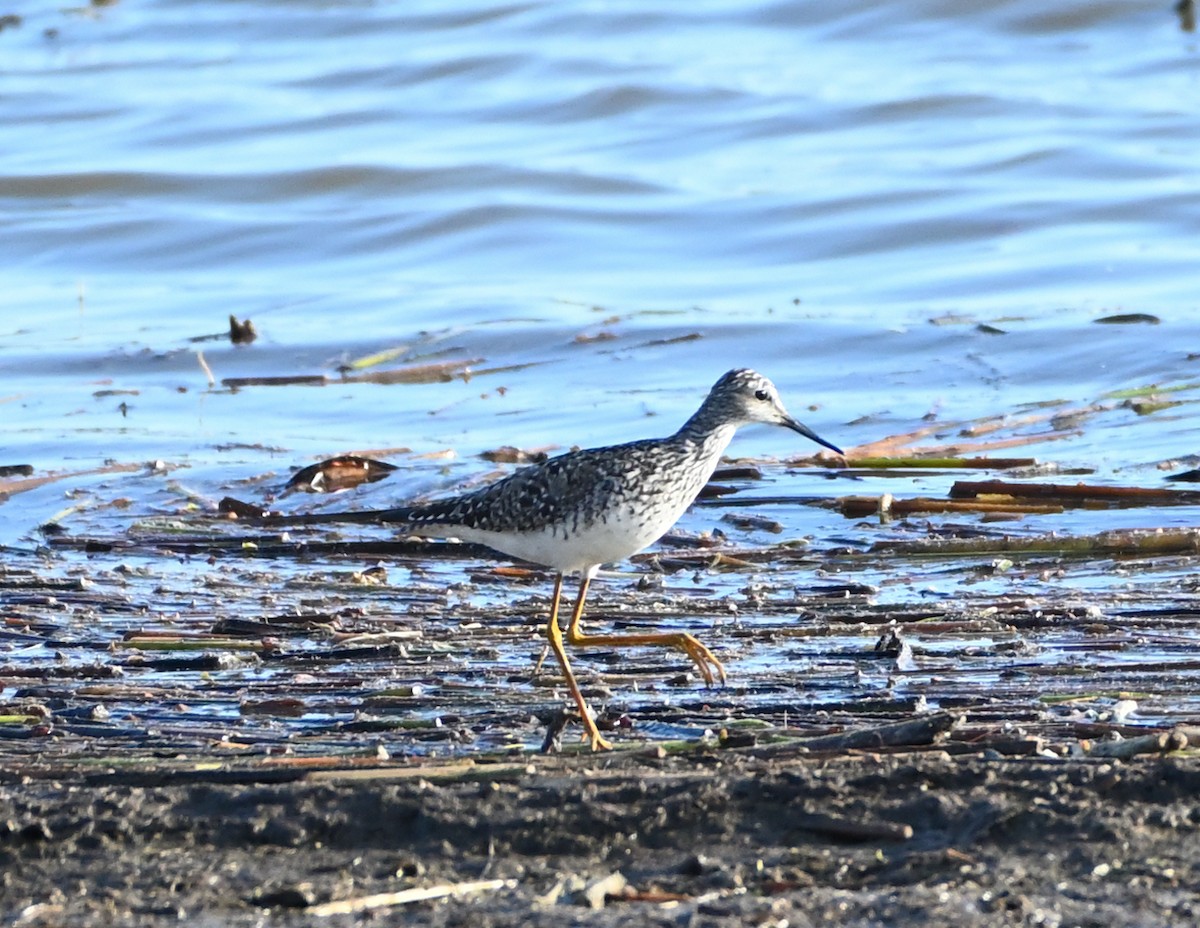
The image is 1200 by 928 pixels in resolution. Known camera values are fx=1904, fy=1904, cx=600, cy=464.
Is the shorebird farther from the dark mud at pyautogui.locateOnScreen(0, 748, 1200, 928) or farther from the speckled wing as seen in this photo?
the dark mud at pyautogui.locateOnScreen(0, 748, 1200, 928)

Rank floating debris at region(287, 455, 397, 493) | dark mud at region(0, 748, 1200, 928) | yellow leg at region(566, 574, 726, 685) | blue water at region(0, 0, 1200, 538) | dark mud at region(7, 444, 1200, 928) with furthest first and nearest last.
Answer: blue water at region(0, 0, 1200, 538), floating debris at region(287, 455, 397, 493), yellow leg at region(566, 574, 726, 685), dark mud at region(7, 444, 1200, 928), dark mud at region(0, 748, 1200, 928)

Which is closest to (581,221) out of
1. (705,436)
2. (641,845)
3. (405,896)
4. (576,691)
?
(705,436)

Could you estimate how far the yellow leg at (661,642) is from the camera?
19.9 feet

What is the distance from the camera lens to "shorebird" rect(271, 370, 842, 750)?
6562 mm

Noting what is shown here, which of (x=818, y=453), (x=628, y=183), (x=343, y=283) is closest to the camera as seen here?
(x=818, y=453)

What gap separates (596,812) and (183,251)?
1287cm

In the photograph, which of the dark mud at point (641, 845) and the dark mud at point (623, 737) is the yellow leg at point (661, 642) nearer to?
the dark mud at point (623, 737)

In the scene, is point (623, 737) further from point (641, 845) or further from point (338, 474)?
point (338, 474)

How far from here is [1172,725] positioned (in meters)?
5.25

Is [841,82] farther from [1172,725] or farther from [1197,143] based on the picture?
[1172,725]

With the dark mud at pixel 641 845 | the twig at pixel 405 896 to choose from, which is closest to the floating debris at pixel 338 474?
the dark mud at pixel 641 845

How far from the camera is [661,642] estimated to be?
21.0ft

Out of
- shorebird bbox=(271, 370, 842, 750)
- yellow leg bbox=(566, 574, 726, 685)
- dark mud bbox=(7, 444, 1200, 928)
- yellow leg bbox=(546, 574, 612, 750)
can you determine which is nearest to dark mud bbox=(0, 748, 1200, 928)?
dark mud bbox=(7, 444, 1200, 928)

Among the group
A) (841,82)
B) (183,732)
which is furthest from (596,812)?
(841,82)
